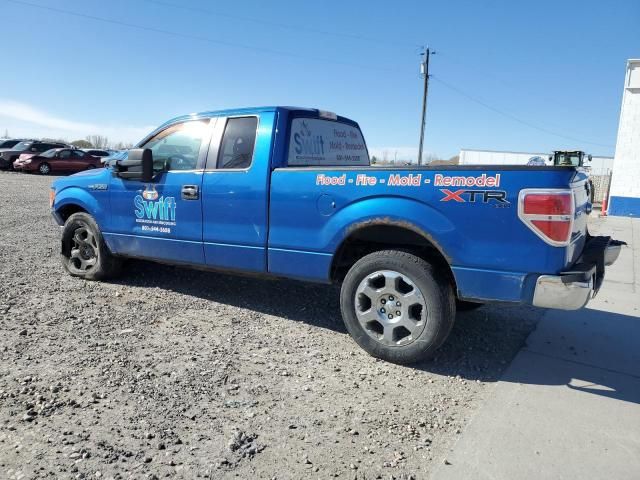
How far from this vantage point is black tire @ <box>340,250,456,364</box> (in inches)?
140

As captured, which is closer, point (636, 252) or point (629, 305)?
point (629, 305)

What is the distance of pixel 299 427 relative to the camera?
2.85 m

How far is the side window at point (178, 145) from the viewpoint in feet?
15.8

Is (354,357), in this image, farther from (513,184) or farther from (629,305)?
(629,305)

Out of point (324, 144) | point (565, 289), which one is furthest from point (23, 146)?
point (565, 289)

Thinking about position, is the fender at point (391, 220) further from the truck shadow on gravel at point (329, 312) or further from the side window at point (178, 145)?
the side window at point (178, 145)

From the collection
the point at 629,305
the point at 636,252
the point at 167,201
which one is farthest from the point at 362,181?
the point at 636,252

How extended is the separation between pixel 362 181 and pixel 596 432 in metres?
2.22

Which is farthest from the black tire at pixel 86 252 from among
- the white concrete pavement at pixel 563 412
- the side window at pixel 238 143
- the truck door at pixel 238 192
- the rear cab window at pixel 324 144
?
the white concrete pavement at pixel 563 412

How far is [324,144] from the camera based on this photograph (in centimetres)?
494

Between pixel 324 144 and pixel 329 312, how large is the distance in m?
1.69

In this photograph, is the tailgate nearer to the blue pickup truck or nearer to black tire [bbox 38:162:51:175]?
the blue pickup truck

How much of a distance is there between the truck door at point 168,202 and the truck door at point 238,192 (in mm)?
134

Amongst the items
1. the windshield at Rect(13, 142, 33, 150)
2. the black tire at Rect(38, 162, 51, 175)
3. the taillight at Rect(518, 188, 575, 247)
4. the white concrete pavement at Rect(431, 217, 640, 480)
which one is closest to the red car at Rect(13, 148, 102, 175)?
the black tire at Rect(38, 162, 51, 175)
